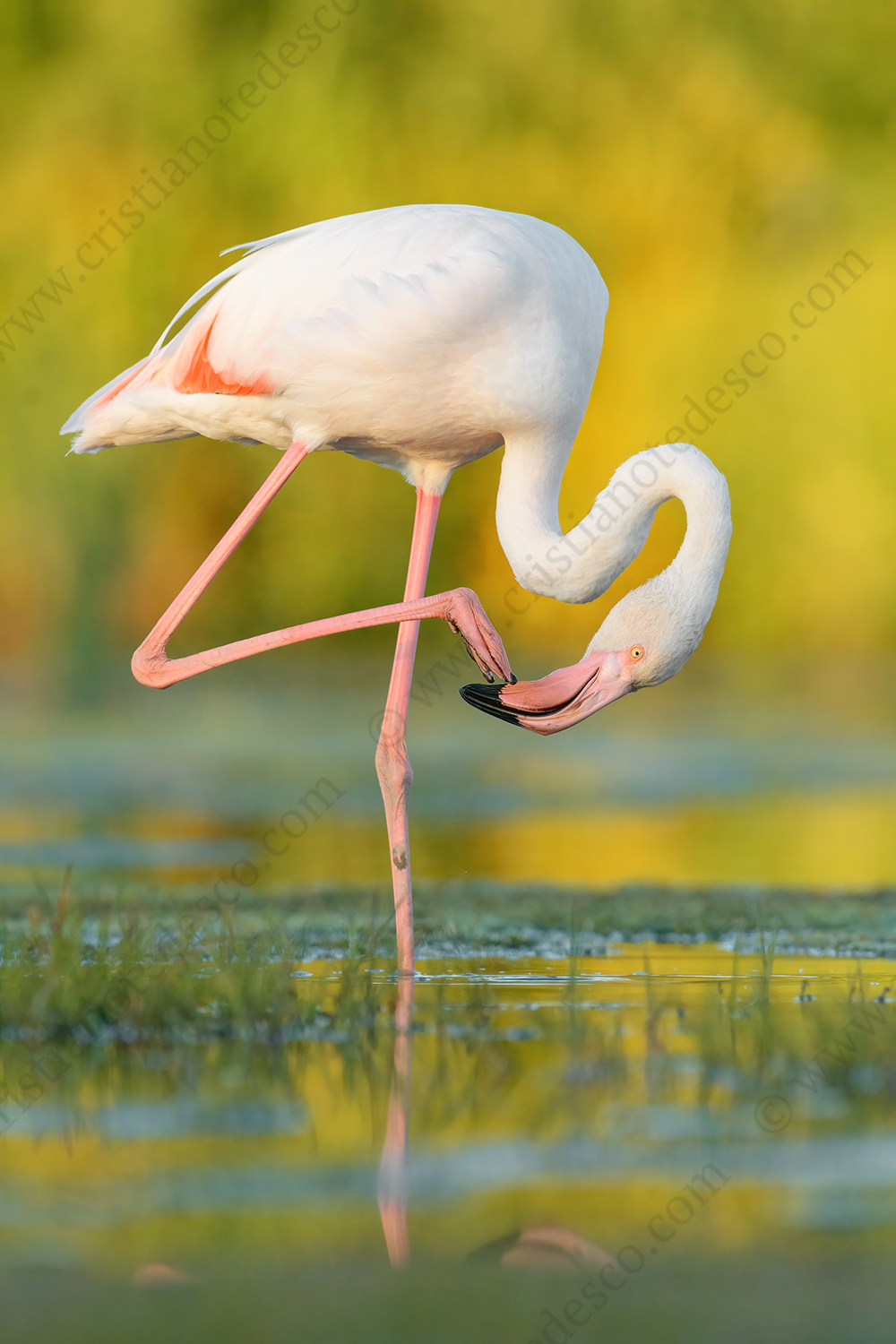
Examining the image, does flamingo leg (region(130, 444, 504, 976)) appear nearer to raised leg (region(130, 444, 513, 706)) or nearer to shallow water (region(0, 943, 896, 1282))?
raised leg (region(130, 444, 513, 706))

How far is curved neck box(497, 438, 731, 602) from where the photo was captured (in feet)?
17.7

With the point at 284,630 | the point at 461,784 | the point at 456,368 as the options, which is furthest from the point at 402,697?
the point at 461,784

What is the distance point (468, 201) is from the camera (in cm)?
1823

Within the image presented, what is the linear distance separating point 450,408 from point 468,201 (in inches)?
509

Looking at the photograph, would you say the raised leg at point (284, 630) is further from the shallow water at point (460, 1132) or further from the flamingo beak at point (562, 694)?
the shallow water at point (460, 1132)

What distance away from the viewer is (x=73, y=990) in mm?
4223

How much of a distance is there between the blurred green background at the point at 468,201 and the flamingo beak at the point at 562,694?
11.9 metres

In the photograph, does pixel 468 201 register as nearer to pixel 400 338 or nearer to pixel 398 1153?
pixel 400 338

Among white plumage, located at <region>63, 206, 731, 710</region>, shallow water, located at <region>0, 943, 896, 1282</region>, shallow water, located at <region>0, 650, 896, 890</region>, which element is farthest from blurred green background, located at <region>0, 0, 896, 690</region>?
shallow water, located at <region>0, 943, 896, 1282</region>

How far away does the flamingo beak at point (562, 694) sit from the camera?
5.28 m

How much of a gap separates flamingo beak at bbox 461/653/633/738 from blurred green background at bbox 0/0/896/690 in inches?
469

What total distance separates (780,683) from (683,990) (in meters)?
11.4

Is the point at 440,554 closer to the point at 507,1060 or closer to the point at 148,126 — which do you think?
the point at 148,126

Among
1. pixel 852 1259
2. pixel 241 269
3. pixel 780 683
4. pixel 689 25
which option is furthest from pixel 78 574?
pixel 852 1259
